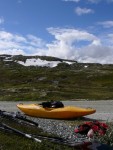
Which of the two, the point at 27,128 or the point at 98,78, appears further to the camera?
the point at 98,78

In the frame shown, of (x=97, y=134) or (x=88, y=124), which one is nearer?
(x=97, y=134)

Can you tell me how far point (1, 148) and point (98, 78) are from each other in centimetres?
10812

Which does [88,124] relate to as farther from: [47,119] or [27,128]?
[47,119]

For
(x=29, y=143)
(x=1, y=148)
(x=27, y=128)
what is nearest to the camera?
(x=1, y=148)

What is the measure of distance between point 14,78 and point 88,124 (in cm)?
10323

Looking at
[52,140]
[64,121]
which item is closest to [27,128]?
[52,140]

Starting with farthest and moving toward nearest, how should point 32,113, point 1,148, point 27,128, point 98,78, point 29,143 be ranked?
point 98,78
point 32,113
point 27,128
point 29,143
point 1,148

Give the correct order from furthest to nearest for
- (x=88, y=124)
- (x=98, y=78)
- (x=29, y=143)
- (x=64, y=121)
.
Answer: (x=98, y=78)
(x=64, y=121)
(x=88, y=124)
(x=29, y=143)

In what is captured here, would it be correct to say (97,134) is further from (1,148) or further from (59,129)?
(1,148)

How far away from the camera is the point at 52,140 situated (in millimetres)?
17125

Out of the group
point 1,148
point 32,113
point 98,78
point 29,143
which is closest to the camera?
point 1,148

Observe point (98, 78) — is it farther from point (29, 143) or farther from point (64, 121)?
point (29, 143)

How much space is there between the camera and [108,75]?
12712cm

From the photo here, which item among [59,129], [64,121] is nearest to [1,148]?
[59,129]
